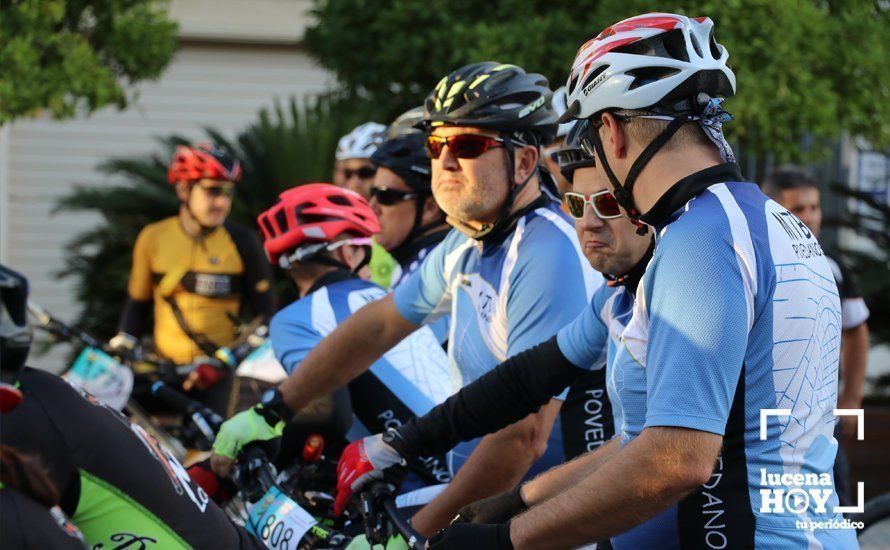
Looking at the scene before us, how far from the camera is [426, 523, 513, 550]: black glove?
2713mm

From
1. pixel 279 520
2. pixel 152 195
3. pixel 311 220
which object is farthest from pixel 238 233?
pixel 279 520

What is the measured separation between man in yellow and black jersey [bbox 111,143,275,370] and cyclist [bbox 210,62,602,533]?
189 inches

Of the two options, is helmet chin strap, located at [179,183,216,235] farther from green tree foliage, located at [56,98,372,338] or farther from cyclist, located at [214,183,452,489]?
cyclist, located at [214,183,452,489]

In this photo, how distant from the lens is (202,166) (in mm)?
9281

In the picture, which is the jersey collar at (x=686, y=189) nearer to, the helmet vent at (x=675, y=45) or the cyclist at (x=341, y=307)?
the helmet vent at (x=675, y=45)

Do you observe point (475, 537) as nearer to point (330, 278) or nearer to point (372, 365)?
point (372, 365)

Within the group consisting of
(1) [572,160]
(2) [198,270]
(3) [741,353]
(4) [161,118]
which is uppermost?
(1) [572,160]

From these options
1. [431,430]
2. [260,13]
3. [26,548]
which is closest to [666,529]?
[431,430]

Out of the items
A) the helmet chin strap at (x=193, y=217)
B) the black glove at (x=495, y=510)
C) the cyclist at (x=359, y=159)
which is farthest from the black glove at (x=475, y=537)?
the helmet chin strap at (x=193, y=217)

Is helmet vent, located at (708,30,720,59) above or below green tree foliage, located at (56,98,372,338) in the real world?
above

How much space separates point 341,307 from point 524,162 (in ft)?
3.32

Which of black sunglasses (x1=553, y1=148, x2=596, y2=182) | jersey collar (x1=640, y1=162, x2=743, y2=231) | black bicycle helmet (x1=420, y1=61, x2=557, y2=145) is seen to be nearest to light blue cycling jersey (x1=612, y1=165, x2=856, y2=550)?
jersey collar (x1=640, y1=162, x2=743, y2=231)

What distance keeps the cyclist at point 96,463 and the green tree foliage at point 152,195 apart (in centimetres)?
951

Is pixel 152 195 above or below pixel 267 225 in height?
below
